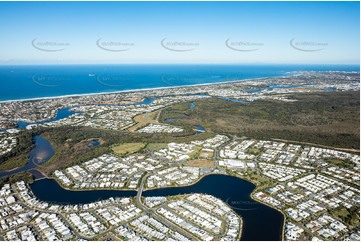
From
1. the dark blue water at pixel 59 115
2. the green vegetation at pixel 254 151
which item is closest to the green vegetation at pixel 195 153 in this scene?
the green vegetation at pixel 254 151

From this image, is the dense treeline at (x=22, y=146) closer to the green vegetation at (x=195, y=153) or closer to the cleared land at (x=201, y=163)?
the green vegetation at (x=195, y=153)

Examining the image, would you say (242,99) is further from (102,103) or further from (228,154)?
(228,154)

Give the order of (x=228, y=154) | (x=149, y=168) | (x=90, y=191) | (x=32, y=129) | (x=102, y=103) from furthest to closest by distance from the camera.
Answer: (x=102, y=103) < (x=32, y=129) < (x=228, y=154) < (x=149, y=168) < (x=90, y=191)

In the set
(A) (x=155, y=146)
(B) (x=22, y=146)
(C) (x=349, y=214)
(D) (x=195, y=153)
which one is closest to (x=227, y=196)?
(C) (x=349, y=214)

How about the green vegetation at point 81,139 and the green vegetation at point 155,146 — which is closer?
the green vegetation at point 81,139

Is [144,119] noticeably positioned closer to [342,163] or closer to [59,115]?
[59,115]

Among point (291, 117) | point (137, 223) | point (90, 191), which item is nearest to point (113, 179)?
point (90, 191)
